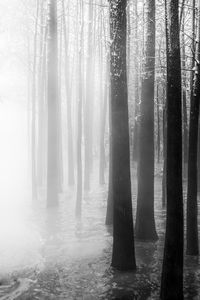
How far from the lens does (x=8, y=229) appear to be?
13586 millimetres

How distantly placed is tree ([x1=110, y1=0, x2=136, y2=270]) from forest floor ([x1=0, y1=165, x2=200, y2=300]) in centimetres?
76

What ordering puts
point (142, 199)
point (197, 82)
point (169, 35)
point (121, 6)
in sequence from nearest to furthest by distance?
point (169, 35), point (121, 6), point (197, 82), point (142, 199)

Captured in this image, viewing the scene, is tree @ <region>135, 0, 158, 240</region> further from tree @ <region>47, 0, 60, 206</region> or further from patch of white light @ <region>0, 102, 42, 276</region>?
tree @ <region>47, 0, 60, 206</region>

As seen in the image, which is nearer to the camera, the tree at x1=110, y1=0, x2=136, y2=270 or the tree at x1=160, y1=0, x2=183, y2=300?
the tree at x1=160, y1=0, x2=183, y2=300

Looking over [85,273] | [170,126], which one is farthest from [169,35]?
[85,273]

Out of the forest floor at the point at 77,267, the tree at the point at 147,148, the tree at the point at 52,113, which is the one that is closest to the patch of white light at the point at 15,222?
the forest floor at the point at 77,267

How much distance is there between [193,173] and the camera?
8984mm

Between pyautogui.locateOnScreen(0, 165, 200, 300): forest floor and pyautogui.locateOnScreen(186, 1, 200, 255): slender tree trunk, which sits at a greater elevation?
pyautogui.locateOnScreen(186, 1, 200, 255): slender tree trunk

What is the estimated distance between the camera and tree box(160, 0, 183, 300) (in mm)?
6316

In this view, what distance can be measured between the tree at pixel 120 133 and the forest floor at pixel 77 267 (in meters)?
0.76

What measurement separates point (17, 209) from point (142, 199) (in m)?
8.10

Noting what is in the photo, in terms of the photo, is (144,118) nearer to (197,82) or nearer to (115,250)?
(197,82)

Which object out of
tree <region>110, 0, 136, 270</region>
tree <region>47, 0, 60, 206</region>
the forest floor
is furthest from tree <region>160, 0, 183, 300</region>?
tree <region>47, 0, 60, 206</region>

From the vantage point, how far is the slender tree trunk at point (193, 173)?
875 centimetres
